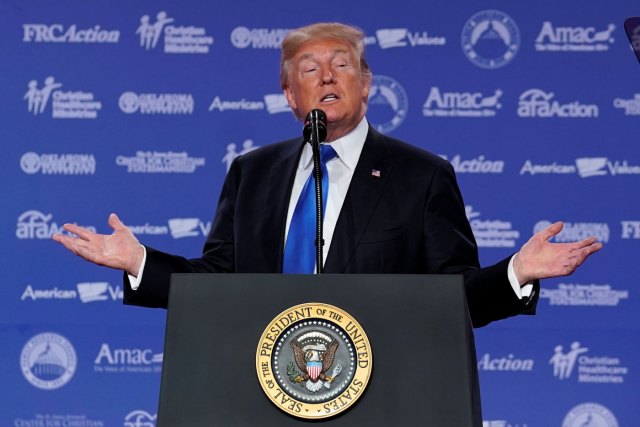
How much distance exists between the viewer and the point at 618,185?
472cm

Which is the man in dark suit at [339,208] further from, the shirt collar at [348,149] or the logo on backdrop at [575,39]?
the logo on backdrop at [575,39]

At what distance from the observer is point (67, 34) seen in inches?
192

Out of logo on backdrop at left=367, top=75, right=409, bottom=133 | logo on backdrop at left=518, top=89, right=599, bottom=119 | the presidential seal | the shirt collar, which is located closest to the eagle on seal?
the presidential seal

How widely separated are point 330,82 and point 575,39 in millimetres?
2624

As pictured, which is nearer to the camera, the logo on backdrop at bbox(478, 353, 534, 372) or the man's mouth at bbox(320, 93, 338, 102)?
the man's mouth at bbox(320, 93, 338, 102)

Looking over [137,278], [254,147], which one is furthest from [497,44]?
[137,278]

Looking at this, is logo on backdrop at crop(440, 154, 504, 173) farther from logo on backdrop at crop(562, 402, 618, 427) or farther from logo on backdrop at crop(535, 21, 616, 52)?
logo on backdrop at crop(562, 402, 618, 427)

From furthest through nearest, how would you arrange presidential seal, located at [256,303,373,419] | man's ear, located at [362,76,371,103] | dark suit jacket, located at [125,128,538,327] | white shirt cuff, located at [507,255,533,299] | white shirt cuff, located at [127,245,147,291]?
man's ear, located at [362,76,371,103], dark suit jacket, located at [125,128,538,327], white shirt cuff, located at [127,245,147,291], white shirt cuff, located at [507,255,533,299], presidential seal, located at [256,303,373,419]

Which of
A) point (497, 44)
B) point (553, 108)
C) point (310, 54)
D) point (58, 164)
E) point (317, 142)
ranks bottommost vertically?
point (317, 142)

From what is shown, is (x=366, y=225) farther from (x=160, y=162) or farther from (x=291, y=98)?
(x=160, y=162)

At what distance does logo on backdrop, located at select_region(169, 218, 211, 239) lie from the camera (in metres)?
4.81

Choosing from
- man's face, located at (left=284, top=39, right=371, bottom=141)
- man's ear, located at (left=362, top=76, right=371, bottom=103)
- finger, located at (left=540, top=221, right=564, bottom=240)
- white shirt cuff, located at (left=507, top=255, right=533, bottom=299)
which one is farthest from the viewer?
man's ear, located at (left=362, top=76, right=371, bottom=103)

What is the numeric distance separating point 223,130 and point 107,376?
52.1 inches

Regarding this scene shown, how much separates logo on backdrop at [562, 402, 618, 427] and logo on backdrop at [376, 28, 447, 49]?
1.87 metres
